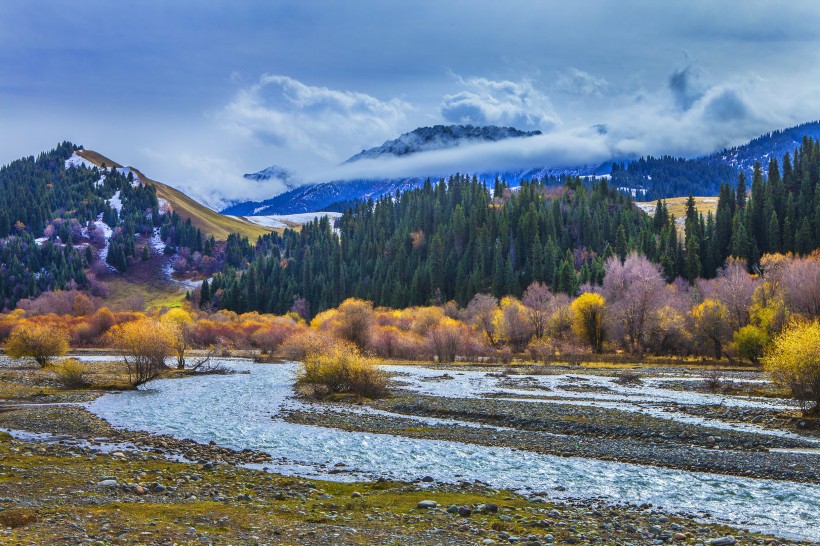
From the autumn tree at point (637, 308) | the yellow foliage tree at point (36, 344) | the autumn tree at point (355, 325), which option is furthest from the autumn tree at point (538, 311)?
the yellow foliage tree at point (36, 344)

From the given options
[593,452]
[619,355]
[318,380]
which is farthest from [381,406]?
[619,355]

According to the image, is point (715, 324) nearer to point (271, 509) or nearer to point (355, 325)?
point (355, 325)

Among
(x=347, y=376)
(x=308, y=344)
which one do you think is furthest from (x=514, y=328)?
(x=347, y=376)

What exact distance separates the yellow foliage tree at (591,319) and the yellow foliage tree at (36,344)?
222ft

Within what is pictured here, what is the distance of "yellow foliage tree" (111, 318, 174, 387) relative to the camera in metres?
59.3

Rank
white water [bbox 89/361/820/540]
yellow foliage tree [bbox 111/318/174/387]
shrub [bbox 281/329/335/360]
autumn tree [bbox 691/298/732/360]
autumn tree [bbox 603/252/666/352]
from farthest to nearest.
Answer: autumn tree [bbox 603/252/666/352]
autumn tree [bbox 691/298/732/360]
shrub [bbox 281/329/335/360]
yellow foliage tree [bbox 111/318/174/387]
white water [bbox 89/361/820/540]

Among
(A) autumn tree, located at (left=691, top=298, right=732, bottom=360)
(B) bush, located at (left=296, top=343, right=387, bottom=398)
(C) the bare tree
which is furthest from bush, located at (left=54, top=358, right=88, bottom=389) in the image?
(C) the bare tree

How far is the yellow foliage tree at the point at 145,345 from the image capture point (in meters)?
59.3

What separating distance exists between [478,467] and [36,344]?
6403cm

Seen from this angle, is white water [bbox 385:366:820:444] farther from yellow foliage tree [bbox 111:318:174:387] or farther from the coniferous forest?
the coniferous forest

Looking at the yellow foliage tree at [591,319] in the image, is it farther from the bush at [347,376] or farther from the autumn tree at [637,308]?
the bush at [347,376]

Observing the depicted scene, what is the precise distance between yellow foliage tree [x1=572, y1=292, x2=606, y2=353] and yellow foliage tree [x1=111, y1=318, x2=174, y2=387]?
192 feet

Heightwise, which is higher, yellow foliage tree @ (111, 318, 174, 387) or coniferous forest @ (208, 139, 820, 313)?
coniferous forest @ (208, 139, 820, 313)

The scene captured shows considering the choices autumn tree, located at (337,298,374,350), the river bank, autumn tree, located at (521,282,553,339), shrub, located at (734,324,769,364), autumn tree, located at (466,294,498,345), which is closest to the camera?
the river bank
